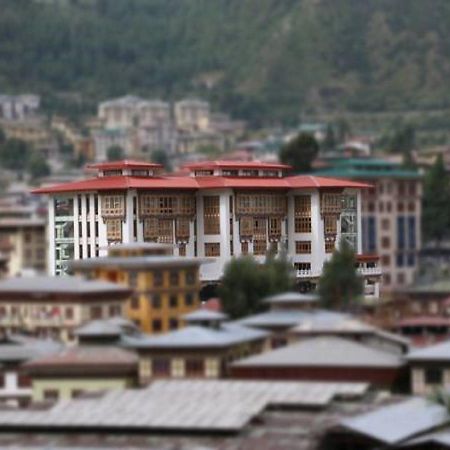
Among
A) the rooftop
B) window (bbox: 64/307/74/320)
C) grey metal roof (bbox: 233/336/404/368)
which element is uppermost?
the rooftop

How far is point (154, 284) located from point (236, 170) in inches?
1404

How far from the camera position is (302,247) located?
95188 millimetres

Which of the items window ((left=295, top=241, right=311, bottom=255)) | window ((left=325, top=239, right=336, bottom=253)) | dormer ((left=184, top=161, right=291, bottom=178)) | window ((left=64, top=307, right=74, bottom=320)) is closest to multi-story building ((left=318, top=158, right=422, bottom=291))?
dormer ((left=184, top=161, right=291, bottom=178))

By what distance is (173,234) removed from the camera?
93000 mm

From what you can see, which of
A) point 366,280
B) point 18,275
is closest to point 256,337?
point 18,275

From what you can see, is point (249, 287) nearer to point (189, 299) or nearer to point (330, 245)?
point (189, 299)

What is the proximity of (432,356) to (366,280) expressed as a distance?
3905 centimetres

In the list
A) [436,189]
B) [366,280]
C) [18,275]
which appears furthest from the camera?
[436,189]

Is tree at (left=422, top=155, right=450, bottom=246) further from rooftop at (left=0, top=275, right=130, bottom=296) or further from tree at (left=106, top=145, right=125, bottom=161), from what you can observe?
rooftop at (left=0, top=275, right=130, bottom=296)

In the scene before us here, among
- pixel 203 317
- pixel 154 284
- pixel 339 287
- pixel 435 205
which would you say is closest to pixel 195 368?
pixel 203 317

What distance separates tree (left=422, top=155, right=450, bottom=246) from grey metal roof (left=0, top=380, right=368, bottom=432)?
84.8 m

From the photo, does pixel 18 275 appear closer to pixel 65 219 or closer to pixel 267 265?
pixel 267 265

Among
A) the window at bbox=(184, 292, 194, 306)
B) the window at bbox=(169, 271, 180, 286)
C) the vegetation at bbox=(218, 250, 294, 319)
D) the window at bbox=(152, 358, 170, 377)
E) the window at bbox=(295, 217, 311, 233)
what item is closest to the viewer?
the window at bbox=(152, 358, 170, 377)

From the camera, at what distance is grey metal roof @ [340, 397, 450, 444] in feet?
163
